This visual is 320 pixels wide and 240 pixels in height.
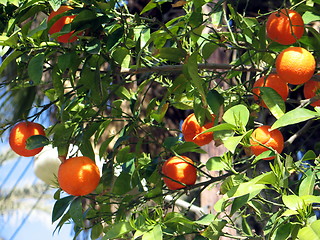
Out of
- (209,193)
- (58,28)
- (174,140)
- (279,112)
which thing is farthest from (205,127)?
(209,193)

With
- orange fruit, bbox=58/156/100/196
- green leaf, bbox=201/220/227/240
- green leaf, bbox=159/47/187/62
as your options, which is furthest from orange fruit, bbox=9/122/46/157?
green leaf, bbox=201/220/227/240

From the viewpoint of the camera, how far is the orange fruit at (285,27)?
1.17m

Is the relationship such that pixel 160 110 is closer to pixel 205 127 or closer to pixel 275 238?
pixel 205 127

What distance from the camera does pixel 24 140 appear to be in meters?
1.32

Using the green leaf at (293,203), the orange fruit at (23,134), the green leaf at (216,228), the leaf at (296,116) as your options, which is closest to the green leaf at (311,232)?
the green leaf at (293,203)

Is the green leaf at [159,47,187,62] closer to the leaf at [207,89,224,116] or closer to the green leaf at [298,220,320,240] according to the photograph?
the leaf at [207,89,224,116]

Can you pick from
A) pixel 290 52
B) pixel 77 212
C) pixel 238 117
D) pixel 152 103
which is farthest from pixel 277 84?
pixel 77 212

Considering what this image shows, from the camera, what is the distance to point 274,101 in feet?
3.73

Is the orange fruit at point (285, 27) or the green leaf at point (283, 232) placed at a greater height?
the orange fruit at point (285, 27)

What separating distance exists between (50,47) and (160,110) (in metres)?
0.38

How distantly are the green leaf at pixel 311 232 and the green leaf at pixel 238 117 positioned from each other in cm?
23

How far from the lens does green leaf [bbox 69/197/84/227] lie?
1211 mm

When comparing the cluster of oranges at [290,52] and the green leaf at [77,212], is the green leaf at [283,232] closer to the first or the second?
the cluster of oranges at [290,52]

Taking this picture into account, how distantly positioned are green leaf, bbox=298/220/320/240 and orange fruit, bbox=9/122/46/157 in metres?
0.67
